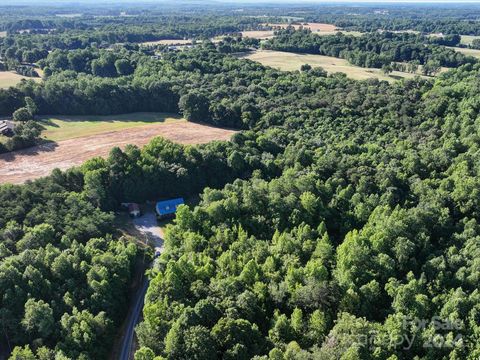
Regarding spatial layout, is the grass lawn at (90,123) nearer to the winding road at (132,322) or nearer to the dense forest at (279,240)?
the dense forest at (279,240)

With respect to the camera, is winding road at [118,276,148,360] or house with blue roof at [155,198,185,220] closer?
winding road at [118,276,148,360]

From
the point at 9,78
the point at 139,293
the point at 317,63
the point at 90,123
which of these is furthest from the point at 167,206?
the point at 317,63

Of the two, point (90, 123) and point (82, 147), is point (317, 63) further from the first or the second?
point (82, 147)

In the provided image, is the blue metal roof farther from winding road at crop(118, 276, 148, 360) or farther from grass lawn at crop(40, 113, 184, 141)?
grass lawn at crop(40, 113, 184, 141)

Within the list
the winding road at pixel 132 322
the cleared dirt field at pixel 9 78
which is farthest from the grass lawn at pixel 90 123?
the winding road at pixel 132 322

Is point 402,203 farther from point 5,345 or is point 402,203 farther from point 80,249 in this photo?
point 5,345

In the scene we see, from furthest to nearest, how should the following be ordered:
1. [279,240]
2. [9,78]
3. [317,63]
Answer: [317,63] → [9,78] → [279,240]

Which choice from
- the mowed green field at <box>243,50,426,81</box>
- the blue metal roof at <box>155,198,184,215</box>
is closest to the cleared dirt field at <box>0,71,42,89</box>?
the mowed green field at <box>243,50,426,81</box>
